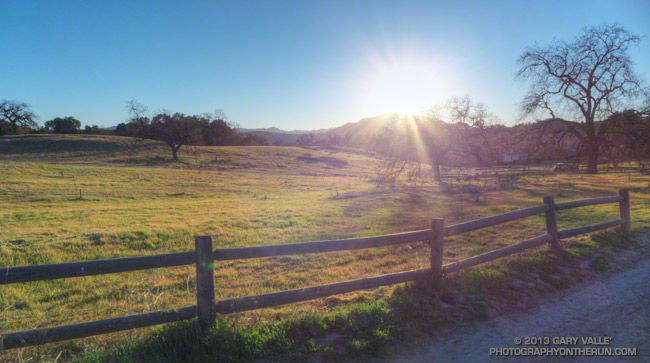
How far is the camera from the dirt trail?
3.59 metres

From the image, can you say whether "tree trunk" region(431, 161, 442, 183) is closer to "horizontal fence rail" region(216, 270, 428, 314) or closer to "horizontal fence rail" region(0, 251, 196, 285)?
"horizontal fence rail" region(216, 270, 428, 314)

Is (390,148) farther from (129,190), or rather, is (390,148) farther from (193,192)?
(129,190)

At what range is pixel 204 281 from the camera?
378cm

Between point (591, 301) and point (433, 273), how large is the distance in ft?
7.34

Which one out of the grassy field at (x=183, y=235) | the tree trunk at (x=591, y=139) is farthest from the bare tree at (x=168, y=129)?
the tree trunk at (x=591, y=139)

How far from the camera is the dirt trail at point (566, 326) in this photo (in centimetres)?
359

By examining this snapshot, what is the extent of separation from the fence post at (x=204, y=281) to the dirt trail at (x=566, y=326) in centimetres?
202

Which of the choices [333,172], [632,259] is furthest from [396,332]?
[333,172]

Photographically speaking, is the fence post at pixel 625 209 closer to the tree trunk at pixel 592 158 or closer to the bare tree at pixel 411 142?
the bare tree at pixel 411 142

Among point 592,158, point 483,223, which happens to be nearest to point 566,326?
point 483,223

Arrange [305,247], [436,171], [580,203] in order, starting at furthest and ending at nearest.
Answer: [436,171]
[580,203]
[305,247]

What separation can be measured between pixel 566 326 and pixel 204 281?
440 centimetres

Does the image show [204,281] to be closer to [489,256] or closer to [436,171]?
[489,256]

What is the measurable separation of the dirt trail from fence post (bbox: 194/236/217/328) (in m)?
2.02
